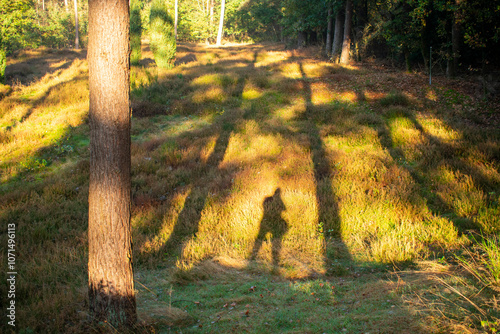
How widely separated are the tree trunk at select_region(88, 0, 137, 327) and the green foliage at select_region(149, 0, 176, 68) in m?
19.2

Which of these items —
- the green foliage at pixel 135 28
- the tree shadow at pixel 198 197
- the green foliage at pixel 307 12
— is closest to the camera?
the tree shadow at pixel 198 197

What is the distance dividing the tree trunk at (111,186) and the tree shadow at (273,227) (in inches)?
91.6

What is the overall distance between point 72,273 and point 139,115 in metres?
9.56

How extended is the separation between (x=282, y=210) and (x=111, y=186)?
381cm

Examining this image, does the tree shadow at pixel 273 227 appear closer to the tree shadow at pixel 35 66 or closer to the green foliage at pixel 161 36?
the green foliage at pixel 161 36

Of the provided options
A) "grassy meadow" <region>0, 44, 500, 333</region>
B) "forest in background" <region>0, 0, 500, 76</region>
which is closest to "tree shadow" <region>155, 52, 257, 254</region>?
"grassy meadow" <region>0, 44, 500, 333</region>

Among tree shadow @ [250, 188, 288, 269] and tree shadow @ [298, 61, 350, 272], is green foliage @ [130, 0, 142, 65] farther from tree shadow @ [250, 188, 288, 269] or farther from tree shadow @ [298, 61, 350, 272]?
tree shadow @ [250, 188, 288, 269]

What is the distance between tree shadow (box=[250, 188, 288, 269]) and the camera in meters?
5.11

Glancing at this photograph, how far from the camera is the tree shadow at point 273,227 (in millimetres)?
5109

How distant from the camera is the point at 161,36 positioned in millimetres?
20938

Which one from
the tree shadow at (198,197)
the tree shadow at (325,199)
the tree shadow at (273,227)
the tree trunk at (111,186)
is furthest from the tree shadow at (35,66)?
the tree trunk at (111,186)

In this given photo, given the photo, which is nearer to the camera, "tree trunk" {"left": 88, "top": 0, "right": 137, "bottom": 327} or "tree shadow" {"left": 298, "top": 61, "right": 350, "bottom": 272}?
"tree trunk" {"left": 88, "top": 0, "right": 137, "bottom": 327}

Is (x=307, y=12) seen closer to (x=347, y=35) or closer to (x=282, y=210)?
(x=347, y=35)

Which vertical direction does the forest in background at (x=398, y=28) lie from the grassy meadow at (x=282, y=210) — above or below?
above
